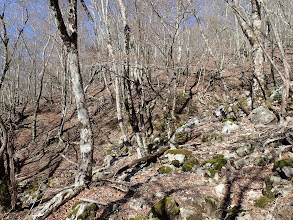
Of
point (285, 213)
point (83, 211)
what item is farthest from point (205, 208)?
point (83, 211)

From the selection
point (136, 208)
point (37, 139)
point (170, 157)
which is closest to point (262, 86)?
point (170, 157)

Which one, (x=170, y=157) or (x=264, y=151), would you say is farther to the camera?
(x=170, y=157)

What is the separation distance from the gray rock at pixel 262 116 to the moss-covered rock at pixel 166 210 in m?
4.34

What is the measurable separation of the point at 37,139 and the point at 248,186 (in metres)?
12.5

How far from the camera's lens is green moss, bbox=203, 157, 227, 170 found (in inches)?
174

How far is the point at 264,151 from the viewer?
4.29 metres

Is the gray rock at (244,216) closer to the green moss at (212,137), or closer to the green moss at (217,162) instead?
the green moss at (217,162)

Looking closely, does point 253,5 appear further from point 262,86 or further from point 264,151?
point 264,151

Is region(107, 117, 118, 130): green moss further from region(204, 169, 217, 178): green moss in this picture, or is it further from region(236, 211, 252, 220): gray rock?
region(236, 211, 252, 220): gray rock

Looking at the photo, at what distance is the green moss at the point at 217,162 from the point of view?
14.5 feet

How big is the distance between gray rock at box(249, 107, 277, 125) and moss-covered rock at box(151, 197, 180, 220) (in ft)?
14.2

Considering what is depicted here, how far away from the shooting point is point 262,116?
5.87 metres

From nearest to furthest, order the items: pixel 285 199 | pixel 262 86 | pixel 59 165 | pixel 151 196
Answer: pixel 285 199, pixel 151 196, pixel 262 86, pixel 59 165

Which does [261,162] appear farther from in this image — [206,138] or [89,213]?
[89,213]
